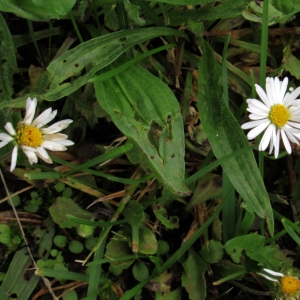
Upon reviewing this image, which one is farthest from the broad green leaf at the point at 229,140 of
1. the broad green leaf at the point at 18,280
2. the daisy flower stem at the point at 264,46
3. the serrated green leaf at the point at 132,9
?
the broad green leaf at the point at 18,280

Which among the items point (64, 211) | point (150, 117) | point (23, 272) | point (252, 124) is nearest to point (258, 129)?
point (252, 124)

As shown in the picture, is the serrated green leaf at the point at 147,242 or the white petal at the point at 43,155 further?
the serrated green leaf at the point at 147,242

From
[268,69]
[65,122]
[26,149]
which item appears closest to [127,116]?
[65,122]

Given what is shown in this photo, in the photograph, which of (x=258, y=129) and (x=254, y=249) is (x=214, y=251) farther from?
(x=258, y=129)

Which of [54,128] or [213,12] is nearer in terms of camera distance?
[54,128]

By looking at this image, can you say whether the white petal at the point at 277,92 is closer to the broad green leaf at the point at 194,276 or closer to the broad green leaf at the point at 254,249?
the broad green leaf at the point at 254,249

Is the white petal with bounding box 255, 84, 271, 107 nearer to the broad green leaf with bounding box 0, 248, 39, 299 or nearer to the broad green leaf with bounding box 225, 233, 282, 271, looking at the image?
the broad green leaf with bounding box 225, 233, 282, 271
